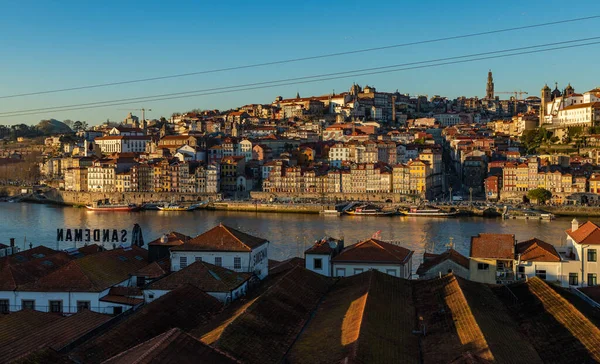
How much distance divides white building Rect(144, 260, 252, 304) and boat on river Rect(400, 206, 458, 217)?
2274 cm

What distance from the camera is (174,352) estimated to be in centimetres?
522

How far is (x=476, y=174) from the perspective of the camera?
41.8m

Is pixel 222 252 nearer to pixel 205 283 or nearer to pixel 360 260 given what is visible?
pixel 205 283

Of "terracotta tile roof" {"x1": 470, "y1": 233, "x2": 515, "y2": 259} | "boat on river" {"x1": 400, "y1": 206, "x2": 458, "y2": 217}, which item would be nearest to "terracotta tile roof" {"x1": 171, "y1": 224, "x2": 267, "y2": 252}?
"terracotta tile roof" {"x1": 470, "y1": 233, "x2": 515, "y2": 259}

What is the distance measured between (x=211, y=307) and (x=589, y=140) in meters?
40.8

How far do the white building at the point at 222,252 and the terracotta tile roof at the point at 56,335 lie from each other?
2817 millimetres

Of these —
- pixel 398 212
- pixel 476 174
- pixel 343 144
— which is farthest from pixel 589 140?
pixel 398 212

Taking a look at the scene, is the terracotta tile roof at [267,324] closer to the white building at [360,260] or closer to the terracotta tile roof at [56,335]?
the terracotta tile roof at [56,335]

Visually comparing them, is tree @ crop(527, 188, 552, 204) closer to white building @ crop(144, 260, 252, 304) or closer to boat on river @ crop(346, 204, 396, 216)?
boat on river @ crop(346, 204, 396, 216)

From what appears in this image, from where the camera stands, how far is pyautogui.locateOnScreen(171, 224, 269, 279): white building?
11.2 meters

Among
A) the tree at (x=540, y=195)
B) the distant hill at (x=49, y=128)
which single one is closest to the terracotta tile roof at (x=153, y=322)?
the tree at (x=540, y=195)

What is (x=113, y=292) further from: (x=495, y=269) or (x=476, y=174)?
(x=476, y=174)

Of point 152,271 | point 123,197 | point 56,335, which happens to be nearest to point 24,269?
point 152,271

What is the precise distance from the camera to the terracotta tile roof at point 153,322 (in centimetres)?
657
